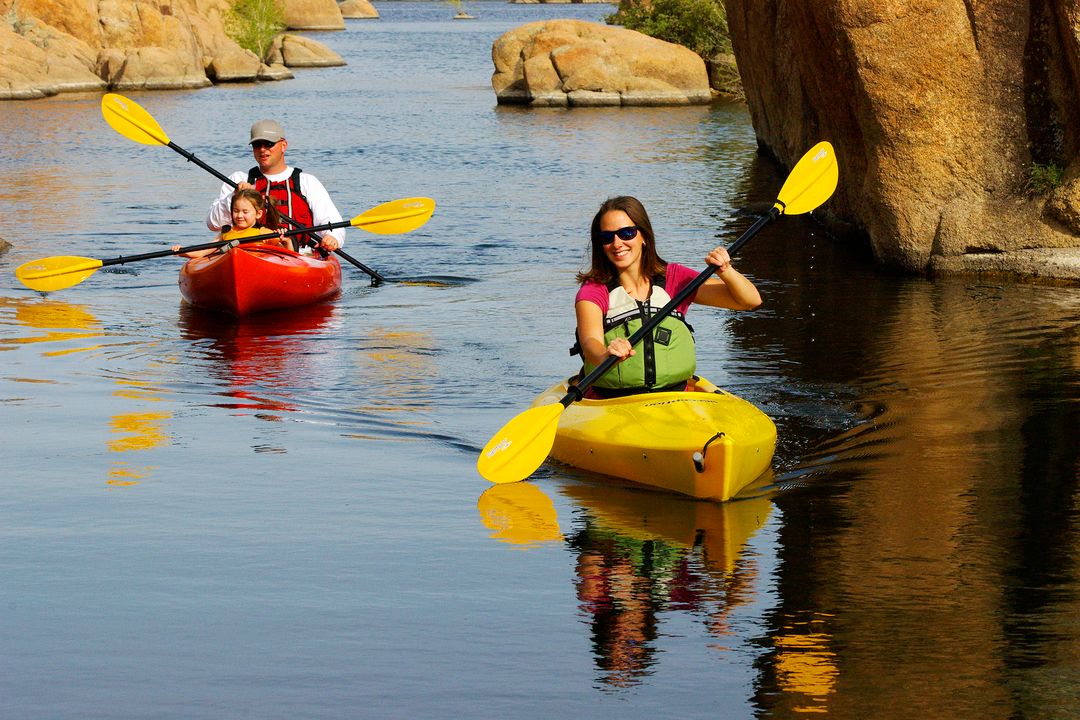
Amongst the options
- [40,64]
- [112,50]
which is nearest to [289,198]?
[40,64]

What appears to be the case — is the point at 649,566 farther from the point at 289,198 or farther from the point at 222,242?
the point at 289,198

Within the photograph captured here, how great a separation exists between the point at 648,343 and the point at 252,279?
434cm

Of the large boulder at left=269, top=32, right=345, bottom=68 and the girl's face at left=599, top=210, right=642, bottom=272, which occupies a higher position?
the large boulder at left=269, top=32, right=345, bottom=68

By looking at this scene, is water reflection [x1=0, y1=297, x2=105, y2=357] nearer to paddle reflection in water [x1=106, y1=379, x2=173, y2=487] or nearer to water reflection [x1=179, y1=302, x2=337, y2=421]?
water reflection [x1=179, y1=302, x2=337, y2=421]

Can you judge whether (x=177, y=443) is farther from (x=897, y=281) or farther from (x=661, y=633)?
(x=897, y=281)

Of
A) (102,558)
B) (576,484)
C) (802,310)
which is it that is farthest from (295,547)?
(802,310)

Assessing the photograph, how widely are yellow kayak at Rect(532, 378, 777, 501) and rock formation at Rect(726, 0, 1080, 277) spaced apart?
468 centimetres

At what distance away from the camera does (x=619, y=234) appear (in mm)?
5715

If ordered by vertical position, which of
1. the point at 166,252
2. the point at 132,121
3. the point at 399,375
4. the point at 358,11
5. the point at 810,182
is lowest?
the point at 399,375

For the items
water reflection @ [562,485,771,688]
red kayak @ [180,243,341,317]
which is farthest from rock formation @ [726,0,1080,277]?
water reflection @ [562,485,771,688]

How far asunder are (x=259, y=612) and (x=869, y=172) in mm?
7280

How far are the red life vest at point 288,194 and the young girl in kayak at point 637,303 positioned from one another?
Answer: 184 inches

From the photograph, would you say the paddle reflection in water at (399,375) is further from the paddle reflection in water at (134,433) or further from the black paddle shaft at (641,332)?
the black paddle shaft at (641,332)

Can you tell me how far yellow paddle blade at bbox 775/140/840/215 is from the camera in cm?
720
